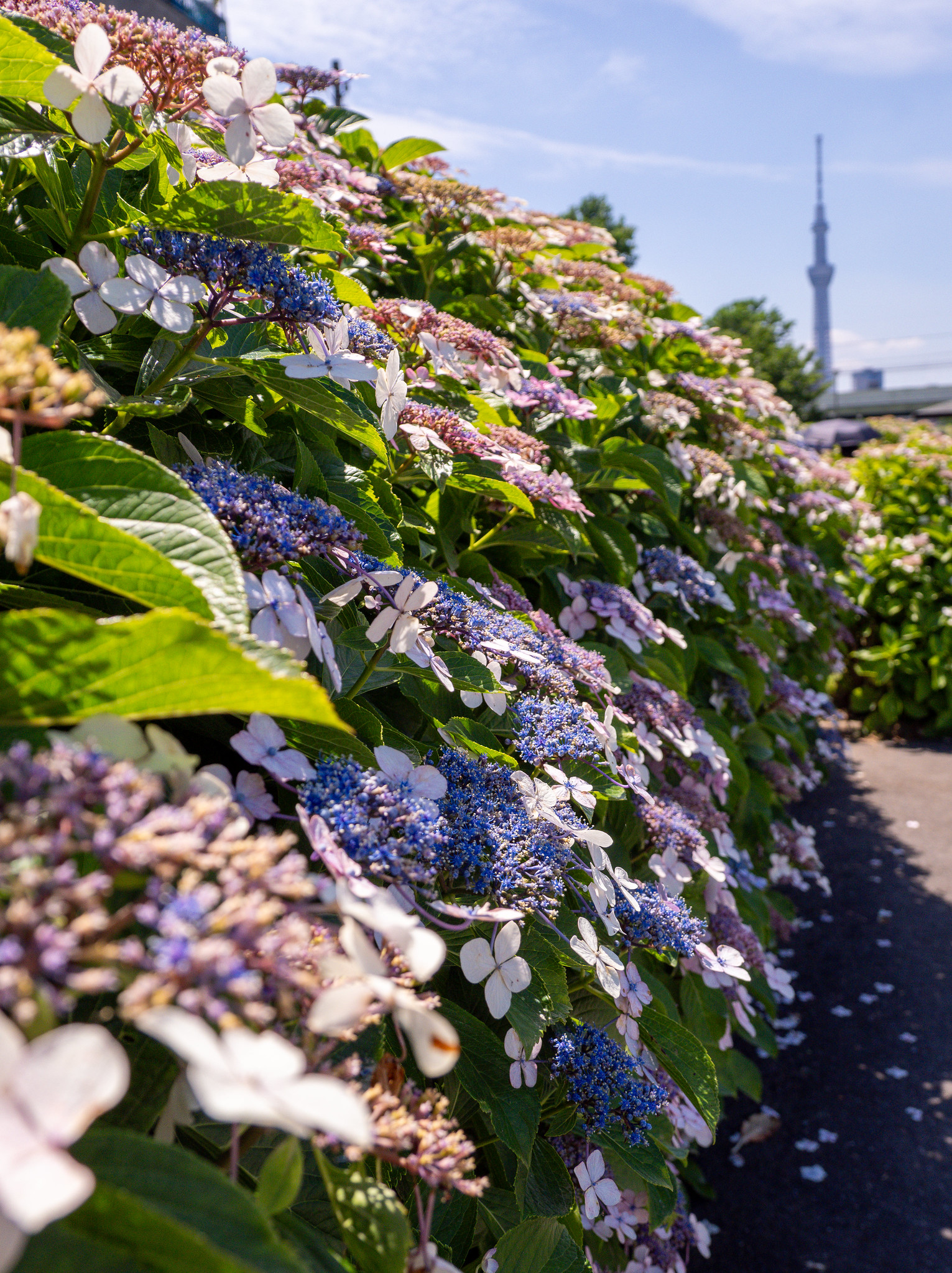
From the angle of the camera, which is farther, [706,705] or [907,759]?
[907,759]

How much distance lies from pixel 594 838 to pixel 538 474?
0.79m

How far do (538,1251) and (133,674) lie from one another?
863 millimetres

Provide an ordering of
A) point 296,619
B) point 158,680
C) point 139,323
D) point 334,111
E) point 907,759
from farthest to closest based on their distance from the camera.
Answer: point 907,759, point 334,111, point 139,323, point 296,619, point 158,680

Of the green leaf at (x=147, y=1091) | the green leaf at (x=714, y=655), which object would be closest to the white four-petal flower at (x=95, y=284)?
the green leaf at (x=147, y=1091)

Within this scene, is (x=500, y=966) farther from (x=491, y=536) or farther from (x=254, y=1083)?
(x=491, y=536)

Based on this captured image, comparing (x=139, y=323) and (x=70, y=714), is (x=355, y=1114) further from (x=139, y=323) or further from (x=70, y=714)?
(x=139, y=323)

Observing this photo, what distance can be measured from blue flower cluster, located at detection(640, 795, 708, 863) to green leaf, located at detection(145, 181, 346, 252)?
3.88 ft

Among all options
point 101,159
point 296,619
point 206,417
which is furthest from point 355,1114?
point 206,417

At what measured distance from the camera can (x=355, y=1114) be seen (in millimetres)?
405

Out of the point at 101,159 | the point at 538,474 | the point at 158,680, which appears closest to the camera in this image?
the point at 158,680

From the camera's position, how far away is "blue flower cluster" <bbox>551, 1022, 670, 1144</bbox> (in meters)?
1.16

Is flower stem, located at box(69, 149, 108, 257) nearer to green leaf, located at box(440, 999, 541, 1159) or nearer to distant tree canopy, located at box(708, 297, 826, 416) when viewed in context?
green leaf, located at box(440, 999, 541, 1159)

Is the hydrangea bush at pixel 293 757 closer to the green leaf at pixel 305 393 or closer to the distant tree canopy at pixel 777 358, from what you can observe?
the green leaf at pixel 305 393

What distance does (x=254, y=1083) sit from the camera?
1.33ft
